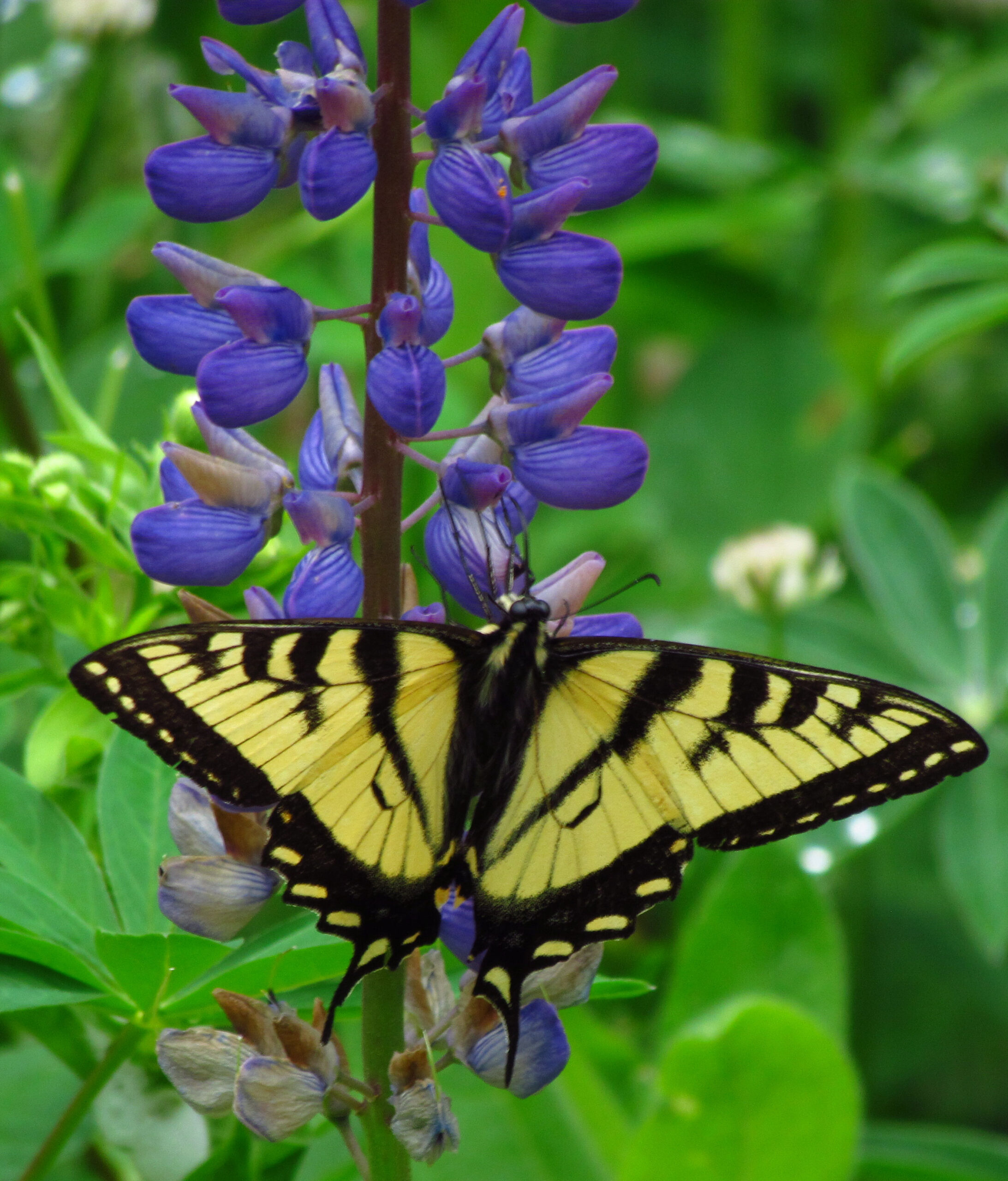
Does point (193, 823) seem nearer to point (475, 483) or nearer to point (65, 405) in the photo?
point (475, 483)

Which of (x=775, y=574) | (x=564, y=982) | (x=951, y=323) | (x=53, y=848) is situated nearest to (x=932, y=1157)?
(x=775, y=574)

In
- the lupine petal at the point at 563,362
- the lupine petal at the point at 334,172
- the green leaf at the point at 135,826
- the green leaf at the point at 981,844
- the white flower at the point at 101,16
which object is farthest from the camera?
the white flower at the point at 101,16

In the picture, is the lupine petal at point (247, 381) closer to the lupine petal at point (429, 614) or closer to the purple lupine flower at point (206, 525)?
the purple lupine flower at point (206, 525)

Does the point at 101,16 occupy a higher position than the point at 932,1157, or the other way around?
the point at 101,16

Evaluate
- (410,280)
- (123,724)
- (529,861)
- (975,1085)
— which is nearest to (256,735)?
(123,724)

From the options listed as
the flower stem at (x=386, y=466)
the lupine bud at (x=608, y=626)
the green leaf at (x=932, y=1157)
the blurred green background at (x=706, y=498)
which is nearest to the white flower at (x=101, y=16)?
the blurred green background at (x=706, y=498)

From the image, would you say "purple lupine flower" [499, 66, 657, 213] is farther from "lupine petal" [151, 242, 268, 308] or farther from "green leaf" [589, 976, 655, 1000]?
"green leaf" [589, 976, 655, 1000]

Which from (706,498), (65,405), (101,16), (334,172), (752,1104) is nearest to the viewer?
(334,172)
